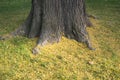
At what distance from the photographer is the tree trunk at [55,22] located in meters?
6.51

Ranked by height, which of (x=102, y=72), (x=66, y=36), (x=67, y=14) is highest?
(x=67, y=14)

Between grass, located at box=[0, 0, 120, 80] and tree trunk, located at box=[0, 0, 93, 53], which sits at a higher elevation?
tree trunk, located at box=[0, 0, 93, 53]

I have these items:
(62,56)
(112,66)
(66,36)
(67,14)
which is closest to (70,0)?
(67,14)

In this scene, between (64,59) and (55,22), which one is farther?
(55,22)

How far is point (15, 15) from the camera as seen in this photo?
9719 millimetres

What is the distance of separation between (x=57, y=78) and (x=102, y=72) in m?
1.03

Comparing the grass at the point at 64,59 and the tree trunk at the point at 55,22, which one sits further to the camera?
the tree trunk at the point at 55,22

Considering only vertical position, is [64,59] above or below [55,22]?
below

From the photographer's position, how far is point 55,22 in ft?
21.6

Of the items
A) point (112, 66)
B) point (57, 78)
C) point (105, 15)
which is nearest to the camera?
point (57, 78)

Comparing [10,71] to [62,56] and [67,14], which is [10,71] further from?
[67,14]

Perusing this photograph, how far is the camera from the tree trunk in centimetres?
651

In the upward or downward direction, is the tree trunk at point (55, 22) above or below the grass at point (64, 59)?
above

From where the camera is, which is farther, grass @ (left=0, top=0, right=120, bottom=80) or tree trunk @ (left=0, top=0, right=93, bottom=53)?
tree trunk @ (left=0, top=0, right=93, bottom=53)
